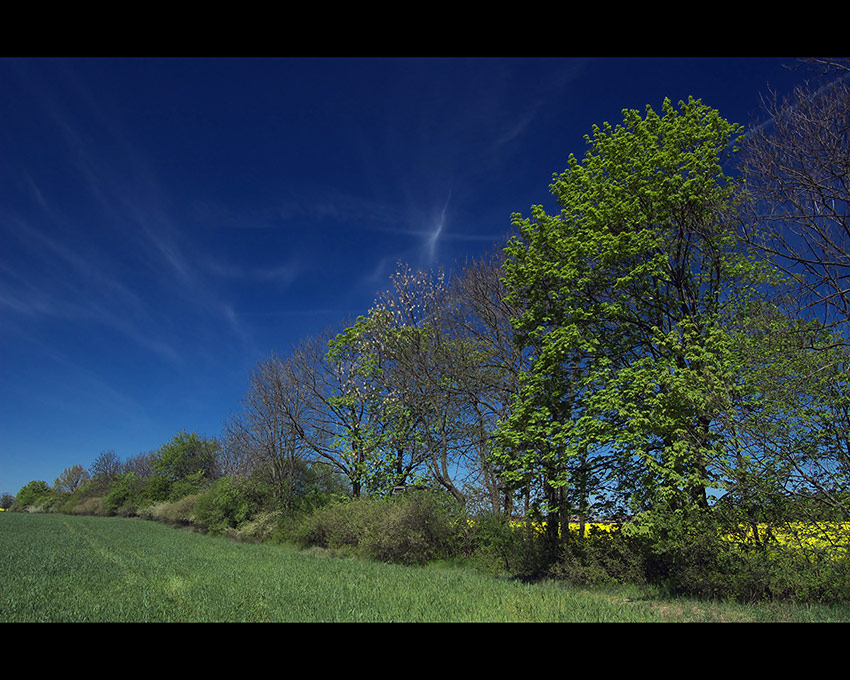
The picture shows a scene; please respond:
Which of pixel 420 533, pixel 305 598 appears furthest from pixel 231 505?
pixel 305 598

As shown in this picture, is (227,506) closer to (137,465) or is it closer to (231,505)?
(231,505)

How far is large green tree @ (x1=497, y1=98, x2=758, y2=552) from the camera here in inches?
446

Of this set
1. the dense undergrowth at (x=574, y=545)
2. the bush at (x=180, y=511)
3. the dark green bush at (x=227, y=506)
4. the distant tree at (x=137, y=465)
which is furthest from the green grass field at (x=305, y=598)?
the distant tree at (x=137, y=465)

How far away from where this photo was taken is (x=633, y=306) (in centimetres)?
1473

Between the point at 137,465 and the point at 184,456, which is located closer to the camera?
the point at 184,456

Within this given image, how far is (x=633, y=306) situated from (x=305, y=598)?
41.8ft

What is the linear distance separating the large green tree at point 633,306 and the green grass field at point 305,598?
3.14 metres

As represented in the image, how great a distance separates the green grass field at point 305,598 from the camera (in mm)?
7719

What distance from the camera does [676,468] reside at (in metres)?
11.5
